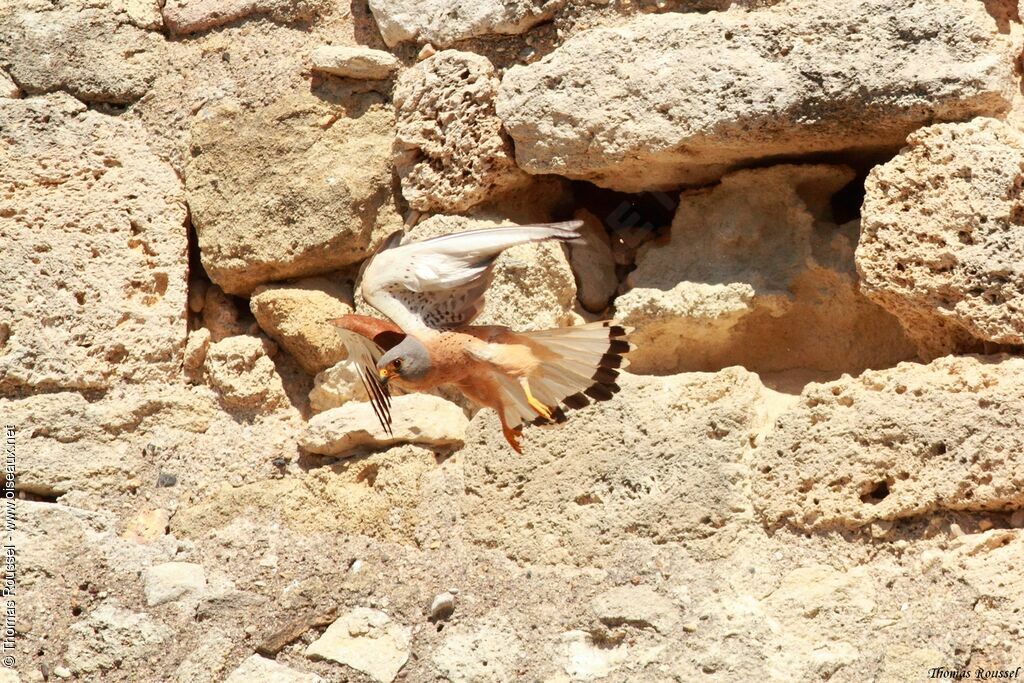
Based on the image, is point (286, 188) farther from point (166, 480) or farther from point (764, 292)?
point (764, 292)

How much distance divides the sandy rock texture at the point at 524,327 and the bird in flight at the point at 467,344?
29 cm

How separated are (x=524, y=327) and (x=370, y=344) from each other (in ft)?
1.88

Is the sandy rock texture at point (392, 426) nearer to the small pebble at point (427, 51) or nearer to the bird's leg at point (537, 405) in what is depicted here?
the bird's leg at point (537, 405)

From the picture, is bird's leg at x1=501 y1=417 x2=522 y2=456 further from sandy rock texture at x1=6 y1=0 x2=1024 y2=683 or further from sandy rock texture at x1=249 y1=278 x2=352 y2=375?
sandy rock texture at x1=249 y1=278 x2=352 y2=375

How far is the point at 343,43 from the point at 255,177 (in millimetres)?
563

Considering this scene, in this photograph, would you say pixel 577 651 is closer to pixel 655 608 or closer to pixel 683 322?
pixel 655 608

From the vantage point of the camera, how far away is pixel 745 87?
4.58 metres

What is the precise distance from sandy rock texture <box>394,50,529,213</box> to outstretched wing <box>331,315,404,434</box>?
71 cm

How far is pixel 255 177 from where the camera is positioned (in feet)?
17.0

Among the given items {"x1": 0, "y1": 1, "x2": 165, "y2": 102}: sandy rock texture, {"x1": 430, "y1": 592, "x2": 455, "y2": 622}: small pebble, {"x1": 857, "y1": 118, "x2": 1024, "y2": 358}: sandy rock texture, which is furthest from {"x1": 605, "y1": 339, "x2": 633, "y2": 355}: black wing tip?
{"x1": 0, "y1": 1, "x2": 165, "y2": 102}: sandy rock texture

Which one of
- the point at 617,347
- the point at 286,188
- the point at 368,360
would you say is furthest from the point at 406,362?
the point at 286,188

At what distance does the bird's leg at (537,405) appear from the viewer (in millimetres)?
4289

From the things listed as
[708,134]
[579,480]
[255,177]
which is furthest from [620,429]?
[255,177]

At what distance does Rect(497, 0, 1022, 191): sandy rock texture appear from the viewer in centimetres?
439
